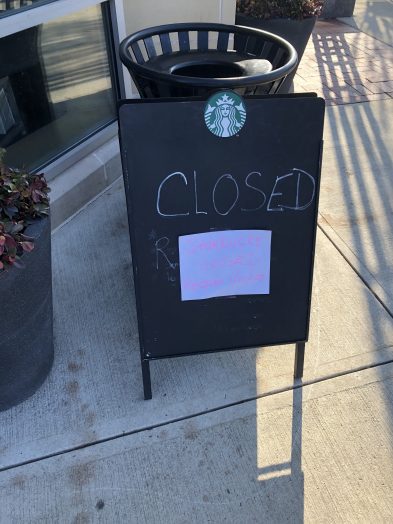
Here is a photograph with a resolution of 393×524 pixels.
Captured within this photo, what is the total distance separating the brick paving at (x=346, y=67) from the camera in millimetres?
5199

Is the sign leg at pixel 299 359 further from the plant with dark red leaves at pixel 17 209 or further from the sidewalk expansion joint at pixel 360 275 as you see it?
the plant with dark red leaves at pixel 17 209

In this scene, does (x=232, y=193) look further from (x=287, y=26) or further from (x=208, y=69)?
(x=287, y=26)

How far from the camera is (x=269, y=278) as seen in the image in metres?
2.10

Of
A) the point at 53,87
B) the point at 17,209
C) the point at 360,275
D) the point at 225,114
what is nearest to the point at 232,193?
the point at 225,114

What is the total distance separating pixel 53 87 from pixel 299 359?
2391 mm

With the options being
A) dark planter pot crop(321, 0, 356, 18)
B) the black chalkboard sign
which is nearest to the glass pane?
the black chalkboard sign

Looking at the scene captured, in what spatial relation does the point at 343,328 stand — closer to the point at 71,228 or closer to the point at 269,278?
the point at 269,278

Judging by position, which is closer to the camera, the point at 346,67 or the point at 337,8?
the point at 346,67

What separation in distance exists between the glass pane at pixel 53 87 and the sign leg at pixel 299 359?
1.99m

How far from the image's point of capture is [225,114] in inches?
70.4

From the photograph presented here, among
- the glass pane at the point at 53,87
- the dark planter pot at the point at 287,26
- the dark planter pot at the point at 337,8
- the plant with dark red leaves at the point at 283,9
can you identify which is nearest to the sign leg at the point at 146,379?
the glass pane at the point at 53,87

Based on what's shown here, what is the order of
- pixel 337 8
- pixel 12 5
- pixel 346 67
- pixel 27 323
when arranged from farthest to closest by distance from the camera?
pixel 337 8
pixel 346 67
pixel 12 5
pixel 27 323

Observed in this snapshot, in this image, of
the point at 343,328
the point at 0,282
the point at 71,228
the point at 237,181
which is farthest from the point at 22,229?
the point at 343,328

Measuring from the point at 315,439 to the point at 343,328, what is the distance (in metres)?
0.68
